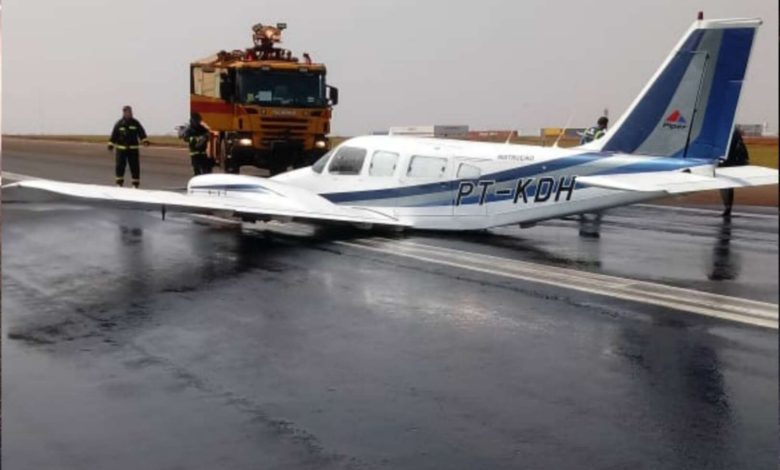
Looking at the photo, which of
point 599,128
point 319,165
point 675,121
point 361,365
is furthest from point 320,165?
point 599,128

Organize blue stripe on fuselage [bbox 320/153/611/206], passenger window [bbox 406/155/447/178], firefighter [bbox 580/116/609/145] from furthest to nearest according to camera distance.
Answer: passenger window [bbox 406/155/447/178] < blue stripe on fuselage [bbox 320/153/611/206] < firefighter [bbox 580/116/609/145]

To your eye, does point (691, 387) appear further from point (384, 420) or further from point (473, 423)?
point (384, 420)

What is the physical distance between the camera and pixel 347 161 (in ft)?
50.0

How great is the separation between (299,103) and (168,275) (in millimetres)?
3008

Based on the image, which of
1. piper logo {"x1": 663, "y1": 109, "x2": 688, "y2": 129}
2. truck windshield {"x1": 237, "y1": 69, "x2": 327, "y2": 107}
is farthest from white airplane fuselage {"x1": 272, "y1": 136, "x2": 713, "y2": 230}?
truck windshield {"x1": 237, "y1": 69, "x2": 327, "y2": 107}

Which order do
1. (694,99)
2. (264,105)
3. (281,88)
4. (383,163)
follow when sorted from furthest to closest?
(383,163) → (281,88) → (264,105) → (694,99)

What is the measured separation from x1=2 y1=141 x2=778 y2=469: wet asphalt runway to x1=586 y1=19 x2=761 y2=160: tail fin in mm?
946

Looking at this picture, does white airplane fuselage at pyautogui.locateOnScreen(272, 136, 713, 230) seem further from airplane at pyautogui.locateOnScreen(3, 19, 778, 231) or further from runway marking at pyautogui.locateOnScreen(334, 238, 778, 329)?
runway marking at pyautogui.locateOnScreen(334, 238, 778, 329)

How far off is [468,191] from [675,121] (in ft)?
13.5

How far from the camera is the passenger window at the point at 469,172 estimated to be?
46.9 feet

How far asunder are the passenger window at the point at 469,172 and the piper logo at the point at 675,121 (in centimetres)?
351

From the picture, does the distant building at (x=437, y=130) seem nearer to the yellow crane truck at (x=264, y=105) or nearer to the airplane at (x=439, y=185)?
the yellow crane truck at (x=264, y=105)

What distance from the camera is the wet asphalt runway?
5039mm

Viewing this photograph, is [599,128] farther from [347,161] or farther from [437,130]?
[347,161]
